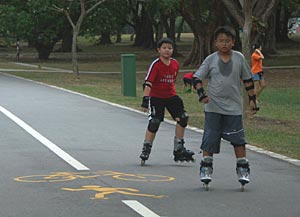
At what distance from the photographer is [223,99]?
29.4ft

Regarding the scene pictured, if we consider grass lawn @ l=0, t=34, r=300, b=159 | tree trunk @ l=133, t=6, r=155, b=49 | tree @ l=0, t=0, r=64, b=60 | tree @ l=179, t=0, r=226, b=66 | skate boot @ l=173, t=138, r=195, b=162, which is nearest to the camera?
skate boot @ l=173, t=138, r=195, b=162

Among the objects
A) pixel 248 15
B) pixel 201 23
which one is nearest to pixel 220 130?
pixel 248 15

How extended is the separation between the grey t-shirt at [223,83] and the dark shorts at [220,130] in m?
0.07

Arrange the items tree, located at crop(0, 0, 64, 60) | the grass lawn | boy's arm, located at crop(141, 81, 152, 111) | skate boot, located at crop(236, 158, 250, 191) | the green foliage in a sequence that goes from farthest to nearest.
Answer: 1. tree, located at crop(0, 0, 64, 60)
2. the green foliage
3. the grass lawn
4. boy's arm, located at crop(141, 81, 152, 111)
5. skate boot, located at crop(236, 158, 250, 191)

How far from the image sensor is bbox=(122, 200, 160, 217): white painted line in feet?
24.7

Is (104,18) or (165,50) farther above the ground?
(165,50)

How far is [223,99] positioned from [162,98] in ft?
6.59

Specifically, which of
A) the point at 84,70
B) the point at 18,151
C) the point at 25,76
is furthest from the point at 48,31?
the point at 18,151

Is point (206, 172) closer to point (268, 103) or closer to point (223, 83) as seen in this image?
point (223, 83)

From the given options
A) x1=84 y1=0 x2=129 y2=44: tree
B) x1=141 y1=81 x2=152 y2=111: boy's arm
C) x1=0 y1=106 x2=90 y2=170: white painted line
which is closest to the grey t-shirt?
x1=141 y1=81 x2=152 y2=111: boy's arm

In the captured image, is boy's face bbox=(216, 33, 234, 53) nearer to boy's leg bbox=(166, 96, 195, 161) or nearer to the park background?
boy's leg bbox=(166, 96, 195, 161)

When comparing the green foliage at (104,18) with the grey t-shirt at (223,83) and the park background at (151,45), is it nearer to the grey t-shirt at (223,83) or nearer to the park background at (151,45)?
Result: the park background at (151,45)

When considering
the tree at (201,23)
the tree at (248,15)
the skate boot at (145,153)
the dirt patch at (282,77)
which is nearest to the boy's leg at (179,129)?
the skate boot at (145,153)

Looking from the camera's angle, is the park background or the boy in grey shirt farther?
the park background
